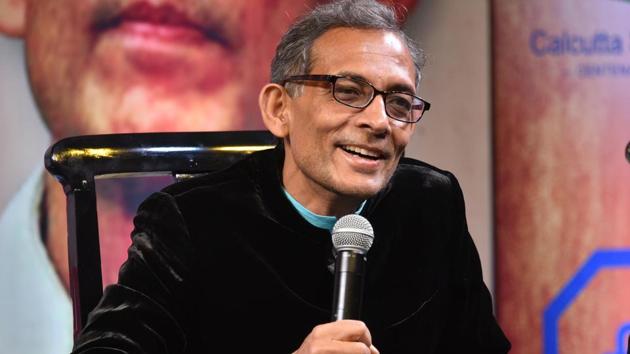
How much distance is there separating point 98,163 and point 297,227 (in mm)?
382

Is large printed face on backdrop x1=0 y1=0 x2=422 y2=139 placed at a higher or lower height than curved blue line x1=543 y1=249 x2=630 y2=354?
higher

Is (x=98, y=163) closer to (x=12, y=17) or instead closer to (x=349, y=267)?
(x=349, y=267)

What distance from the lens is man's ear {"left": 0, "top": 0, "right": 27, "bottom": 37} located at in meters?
2.71

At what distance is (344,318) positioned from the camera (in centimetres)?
113

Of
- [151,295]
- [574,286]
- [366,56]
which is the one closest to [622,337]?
[574,286]

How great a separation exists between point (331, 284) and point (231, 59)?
4.92 feet

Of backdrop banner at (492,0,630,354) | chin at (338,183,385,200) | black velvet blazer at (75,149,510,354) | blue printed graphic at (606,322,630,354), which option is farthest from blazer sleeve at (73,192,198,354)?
blue printed graphic at (606,322,630,354)

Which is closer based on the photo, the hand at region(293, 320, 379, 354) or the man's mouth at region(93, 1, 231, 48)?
the hand at region(293, 320, 379, 354)

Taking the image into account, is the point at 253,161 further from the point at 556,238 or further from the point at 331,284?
the point at 556,238

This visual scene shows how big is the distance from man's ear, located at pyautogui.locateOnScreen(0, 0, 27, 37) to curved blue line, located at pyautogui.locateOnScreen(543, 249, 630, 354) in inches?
75.8

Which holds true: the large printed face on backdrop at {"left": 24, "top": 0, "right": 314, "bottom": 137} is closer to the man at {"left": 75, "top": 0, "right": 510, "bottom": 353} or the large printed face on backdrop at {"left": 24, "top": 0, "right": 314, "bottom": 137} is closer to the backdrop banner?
the backdrop banner

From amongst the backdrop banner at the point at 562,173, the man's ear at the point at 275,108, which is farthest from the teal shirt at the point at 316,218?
the backdrop banner at the point at 562,173

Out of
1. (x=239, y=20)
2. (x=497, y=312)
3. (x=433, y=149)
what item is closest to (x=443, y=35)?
(x=433, y=149)

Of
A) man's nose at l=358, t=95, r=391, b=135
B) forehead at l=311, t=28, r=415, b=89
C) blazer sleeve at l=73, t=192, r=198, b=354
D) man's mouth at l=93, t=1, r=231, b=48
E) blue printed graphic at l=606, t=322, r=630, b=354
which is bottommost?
blue printed graphic at l=606, t=322, r=630, b=354
